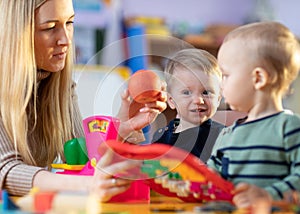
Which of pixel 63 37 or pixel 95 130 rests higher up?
pixel 63 37

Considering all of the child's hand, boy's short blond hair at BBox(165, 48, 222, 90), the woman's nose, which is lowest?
the child's hand

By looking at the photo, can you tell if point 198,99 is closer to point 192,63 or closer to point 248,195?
point 192,63

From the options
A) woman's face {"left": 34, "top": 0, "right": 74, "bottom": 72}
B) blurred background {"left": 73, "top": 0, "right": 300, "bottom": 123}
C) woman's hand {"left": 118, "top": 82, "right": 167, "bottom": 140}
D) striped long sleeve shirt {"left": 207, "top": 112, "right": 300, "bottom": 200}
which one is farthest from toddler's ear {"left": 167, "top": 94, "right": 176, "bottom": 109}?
blurred background {"left": 73, "top": 0, "right": 300, "bottom": 123}

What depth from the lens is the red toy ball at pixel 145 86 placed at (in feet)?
3.24

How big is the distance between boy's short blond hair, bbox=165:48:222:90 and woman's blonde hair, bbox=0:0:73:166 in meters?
0.31

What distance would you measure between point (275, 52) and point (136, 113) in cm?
28

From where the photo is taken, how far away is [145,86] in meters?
0.99

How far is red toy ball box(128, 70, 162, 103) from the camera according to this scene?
3.24ft

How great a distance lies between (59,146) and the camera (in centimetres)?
136

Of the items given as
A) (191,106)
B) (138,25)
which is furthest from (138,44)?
(191,106)

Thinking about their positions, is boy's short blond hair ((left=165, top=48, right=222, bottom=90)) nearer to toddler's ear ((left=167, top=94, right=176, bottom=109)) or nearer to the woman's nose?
toddler's ear ((left=167, top=94, right=176, bottom=109))

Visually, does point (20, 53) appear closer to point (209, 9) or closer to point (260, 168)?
point (260, 168)

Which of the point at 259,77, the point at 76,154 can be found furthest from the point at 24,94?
the point at 259,77

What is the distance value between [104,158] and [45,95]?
516 millimetres
